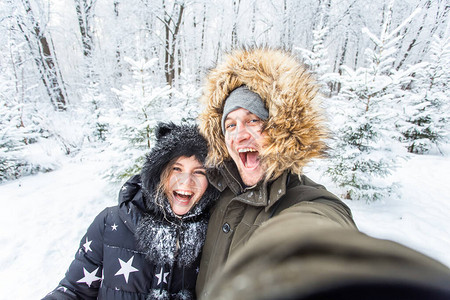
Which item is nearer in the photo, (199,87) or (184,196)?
(184,196)

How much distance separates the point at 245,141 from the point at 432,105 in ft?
35.3

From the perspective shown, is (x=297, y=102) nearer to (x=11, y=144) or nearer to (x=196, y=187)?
(x=196, y=187)

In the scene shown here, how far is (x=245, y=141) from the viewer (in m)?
1.43

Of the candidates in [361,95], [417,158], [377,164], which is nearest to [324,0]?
[417,158]

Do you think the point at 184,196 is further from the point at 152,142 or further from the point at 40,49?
the point at 40,49

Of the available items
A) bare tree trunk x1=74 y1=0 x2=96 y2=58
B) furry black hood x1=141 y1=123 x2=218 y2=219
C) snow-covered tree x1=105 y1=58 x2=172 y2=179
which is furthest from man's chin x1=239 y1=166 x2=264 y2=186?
bare tree trunk x1=74 y1=0 x2=96 y2=58

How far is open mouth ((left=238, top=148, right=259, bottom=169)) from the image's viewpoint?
1.39 m

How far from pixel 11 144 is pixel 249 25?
55.1 feet

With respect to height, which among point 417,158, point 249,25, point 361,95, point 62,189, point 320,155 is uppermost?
point 249,25

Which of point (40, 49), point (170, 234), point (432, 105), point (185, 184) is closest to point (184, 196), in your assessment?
point (185, 184)

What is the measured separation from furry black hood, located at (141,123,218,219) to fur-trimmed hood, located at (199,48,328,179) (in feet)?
0.52

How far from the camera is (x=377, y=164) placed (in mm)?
4266

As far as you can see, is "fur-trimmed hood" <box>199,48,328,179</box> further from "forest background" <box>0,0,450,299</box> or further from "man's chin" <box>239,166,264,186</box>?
"forest background" <box>0,0,450,299</box>

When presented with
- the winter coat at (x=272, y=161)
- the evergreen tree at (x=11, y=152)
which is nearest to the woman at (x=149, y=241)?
the winter coat at (x=272, y=161)
